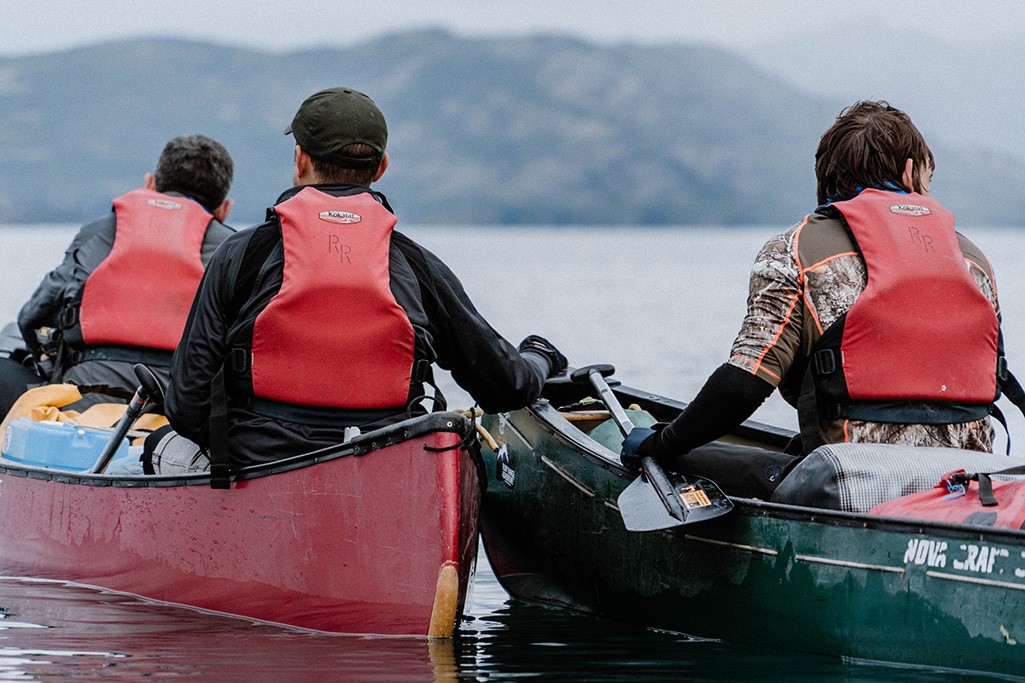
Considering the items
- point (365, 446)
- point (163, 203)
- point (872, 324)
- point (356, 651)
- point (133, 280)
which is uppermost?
point (163, 203)

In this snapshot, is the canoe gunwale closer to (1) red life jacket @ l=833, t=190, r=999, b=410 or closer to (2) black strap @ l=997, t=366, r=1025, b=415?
(1) red life jacket @ l=833, t=190, r=999, b=410

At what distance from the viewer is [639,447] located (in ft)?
17.7

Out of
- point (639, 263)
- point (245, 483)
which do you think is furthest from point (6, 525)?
point (639, 263)

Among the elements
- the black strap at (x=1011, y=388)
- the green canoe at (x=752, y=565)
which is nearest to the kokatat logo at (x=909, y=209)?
the black strap at (x=1011, y=388)

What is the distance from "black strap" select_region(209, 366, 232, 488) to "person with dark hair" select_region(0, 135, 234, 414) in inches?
75.4

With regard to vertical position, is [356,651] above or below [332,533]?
below

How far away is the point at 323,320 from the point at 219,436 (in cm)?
58

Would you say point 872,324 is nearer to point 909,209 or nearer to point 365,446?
point 909,209

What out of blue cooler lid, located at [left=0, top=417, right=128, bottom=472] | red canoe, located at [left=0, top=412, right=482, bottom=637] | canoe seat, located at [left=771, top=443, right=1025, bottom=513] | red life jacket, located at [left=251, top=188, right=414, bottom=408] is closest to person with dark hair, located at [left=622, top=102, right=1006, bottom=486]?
canoe seat, located at [left=771, top=443, right=1025, bottom=513]

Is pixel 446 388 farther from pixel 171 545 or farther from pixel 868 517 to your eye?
pixel 868 517

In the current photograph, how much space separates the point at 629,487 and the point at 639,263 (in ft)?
231

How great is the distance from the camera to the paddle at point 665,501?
5.03 m

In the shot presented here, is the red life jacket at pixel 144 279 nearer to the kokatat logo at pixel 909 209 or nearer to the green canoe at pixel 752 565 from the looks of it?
the green canoe at pixel 752 565

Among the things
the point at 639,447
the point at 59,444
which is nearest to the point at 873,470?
the point at 639,447
